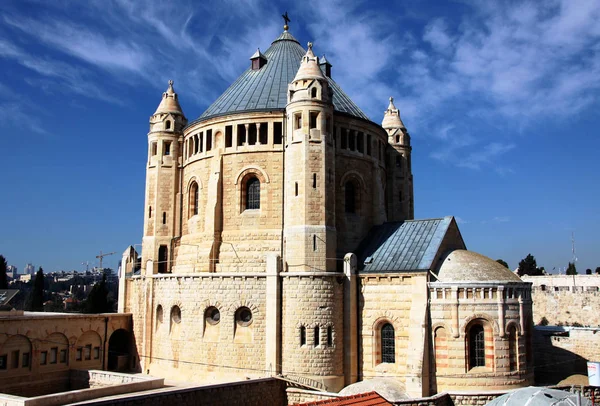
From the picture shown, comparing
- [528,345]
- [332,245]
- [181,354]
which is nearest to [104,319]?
[181,354]

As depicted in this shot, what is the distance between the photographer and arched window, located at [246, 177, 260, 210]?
38062 millimetres

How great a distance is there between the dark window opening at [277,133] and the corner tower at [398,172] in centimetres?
1150

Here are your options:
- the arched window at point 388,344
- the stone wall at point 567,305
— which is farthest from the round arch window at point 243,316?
the stone wall at point 567,305

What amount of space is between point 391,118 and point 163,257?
70.9ft

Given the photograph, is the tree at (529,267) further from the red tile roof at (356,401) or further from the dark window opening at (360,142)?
the red tile roof at (356,401)

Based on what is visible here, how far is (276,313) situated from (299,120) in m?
11.9

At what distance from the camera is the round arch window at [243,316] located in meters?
34.2

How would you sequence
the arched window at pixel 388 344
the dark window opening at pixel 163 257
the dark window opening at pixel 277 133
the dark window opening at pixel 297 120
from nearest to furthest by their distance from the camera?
the arched window at pixel 388 344 → the dark window opening at pixel 297 120 → the dark window opening at pixel 277 133 → the dark window opening at pixel 163 257

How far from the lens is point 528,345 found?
33.0 meters

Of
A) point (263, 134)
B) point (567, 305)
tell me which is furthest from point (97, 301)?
point (567, 305)

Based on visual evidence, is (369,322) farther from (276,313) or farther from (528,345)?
(528,345)

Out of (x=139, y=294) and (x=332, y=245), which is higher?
(x=332, y=245)

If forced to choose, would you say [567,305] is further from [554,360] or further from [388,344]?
[388,344]

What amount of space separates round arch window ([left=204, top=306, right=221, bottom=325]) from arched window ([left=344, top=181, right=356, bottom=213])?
36.5 feet
